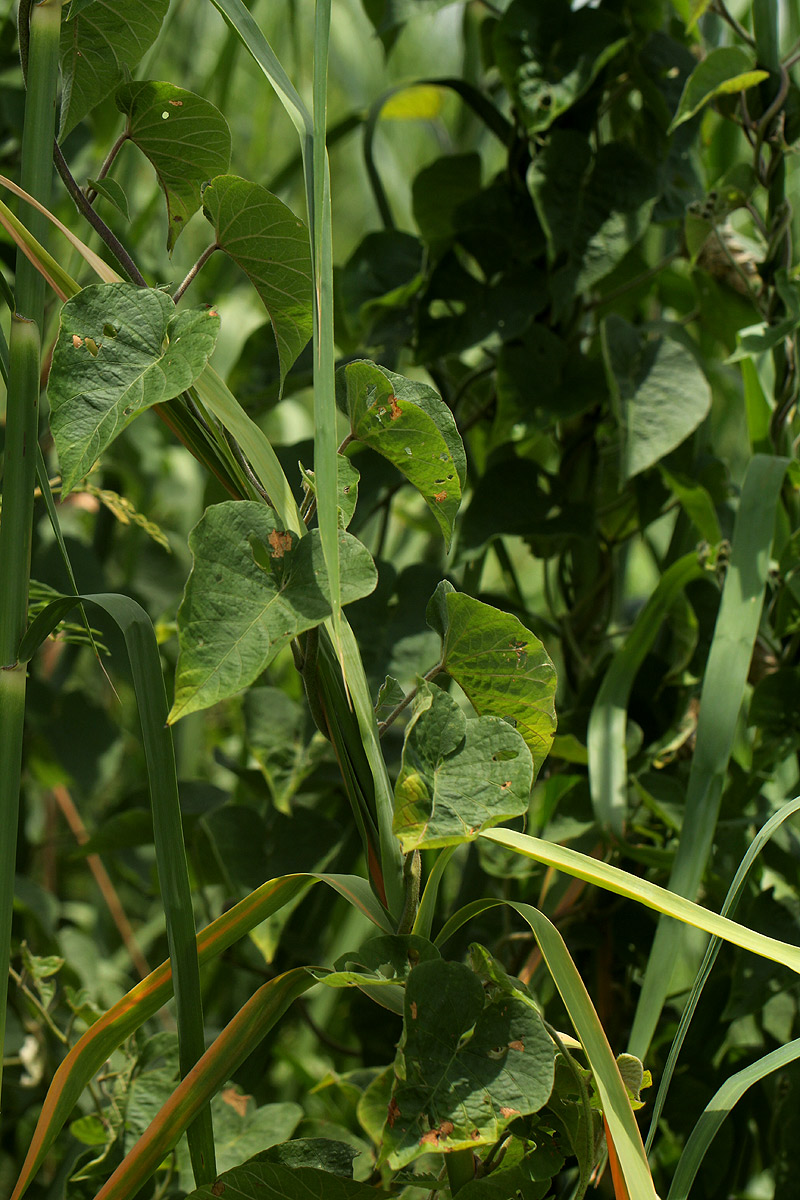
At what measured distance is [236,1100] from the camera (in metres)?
0.42

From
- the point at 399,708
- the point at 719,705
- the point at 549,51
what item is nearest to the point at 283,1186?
the point at 399,708

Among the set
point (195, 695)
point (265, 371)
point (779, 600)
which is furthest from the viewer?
point (265, 371)

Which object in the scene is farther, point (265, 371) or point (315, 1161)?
point (265, 371)

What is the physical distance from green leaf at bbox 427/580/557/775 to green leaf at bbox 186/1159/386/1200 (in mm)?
129

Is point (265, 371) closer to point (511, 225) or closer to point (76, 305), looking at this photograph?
point (511, 225)

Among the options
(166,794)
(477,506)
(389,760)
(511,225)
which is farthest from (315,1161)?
(511,225)

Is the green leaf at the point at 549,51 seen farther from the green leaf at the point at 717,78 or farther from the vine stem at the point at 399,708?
the vine stem at the point at 399,708

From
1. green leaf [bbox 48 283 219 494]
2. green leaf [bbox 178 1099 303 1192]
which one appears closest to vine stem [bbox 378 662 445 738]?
green leaf [bbox 48 283 219 494]

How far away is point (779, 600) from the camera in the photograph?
49cm

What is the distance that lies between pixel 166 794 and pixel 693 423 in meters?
0.35

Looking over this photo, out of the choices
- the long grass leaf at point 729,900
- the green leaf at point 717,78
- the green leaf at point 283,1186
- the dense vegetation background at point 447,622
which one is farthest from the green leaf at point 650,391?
the green leaf at point 283,1186

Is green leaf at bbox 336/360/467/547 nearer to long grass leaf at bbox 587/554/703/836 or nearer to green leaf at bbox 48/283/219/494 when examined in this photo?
green leaf at bbox 48/283/219/494

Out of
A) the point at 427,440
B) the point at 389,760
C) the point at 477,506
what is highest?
the point at 427,440

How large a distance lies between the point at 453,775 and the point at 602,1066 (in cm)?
9
